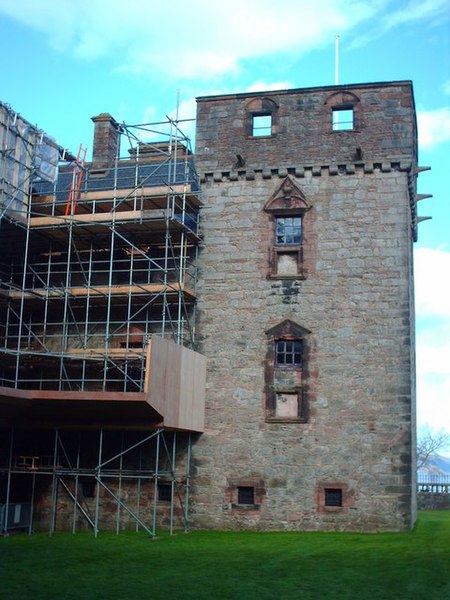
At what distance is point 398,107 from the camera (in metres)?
22.1

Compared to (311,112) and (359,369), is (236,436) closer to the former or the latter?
(359,369)

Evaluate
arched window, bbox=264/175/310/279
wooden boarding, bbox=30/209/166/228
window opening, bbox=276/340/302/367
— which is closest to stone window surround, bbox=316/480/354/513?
window opening, bbox=276/340/302/367

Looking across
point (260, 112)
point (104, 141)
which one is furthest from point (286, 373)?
point (104, 141)

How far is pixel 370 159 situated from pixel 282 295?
4257 mm

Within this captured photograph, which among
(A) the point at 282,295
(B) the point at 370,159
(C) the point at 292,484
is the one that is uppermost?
(B) the point at 370,159

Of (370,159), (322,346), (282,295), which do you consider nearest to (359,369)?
(322,346)

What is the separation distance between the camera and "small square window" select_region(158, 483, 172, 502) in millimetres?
21219

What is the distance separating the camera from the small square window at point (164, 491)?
21.2m

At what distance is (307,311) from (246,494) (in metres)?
4.86

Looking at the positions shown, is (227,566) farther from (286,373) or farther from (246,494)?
(286,373)

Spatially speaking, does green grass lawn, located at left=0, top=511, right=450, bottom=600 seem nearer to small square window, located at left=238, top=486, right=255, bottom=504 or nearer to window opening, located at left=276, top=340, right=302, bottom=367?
small square window, located at left=238, top=486, right=255, bottom=504

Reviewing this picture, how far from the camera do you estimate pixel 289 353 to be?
2147 centimetres

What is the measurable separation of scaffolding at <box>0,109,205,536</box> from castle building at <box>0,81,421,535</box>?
60mm

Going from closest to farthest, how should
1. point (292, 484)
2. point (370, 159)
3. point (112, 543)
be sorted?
point (112, 543) < point (292, 484) < point (370, 159)
